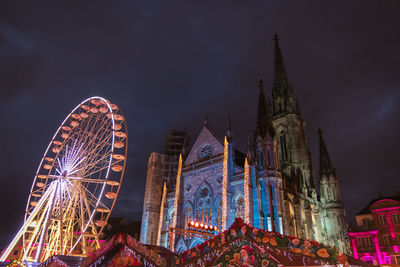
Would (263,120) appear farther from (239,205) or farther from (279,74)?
(279,74)

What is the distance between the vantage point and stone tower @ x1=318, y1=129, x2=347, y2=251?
1580 inches

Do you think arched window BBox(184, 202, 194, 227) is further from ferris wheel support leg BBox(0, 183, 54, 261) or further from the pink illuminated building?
the pink illuminated building

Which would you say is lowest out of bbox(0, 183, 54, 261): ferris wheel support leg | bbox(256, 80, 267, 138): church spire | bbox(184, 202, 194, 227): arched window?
bbox(0, 183, 54, 261): ferris wheel support leg

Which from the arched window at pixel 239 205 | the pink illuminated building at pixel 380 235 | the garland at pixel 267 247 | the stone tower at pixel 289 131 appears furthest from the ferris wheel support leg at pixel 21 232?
the pink illuminated building at pixel 380 235

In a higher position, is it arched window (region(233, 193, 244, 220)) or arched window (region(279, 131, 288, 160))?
arched window (region(279, 131, 288, 160))

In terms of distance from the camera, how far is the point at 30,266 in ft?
61.6

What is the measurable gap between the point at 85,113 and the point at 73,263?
21.7 meters

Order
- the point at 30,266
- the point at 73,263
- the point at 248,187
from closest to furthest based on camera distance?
the point at 73,263, the point at 30,266, the point at 248,187

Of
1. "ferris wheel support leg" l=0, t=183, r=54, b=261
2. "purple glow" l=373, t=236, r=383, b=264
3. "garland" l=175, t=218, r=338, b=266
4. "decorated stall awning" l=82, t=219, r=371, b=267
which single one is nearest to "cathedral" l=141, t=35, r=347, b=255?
"purple glow" l=373, t=236, r=383, b=264

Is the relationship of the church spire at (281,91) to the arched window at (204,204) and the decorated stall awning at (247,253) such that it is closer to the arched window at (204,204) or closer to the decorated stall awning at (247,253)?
the arched window at (204,204)

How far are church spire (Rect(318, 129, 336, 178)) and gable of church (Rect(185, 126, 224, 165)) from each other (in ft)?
64.8

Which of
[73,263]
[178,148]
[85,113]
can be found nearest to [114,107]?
[85,113]

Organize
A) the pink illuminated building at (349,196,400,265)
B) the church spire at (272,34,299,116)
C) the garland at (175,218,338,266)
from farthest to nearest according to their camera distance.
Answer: the church spire at (272,34,299,116), the pink illuminated building at (349,196,400,265), the garland at (175,218,338,266)

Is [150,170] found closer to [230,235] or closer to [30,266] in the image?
[30,266]
